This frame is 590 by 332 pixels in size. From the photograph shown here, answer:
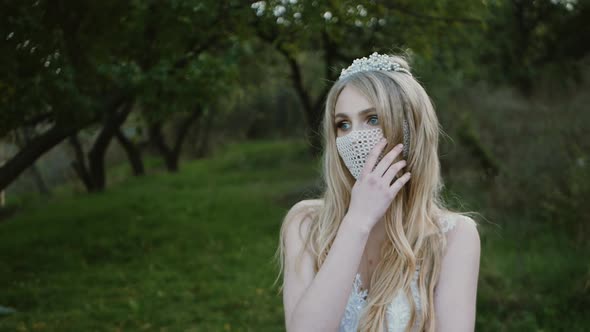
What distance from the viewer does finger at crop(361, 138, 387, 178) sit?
7.18 ft

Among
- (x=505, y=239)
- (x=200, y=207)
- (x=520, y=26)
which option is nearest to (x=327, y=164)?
(x=505, y=239)

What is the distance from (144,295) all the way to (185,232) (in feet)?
9.63

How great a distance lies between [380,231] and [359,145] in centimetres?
49

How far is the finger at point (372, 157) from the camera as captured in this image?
2189mm

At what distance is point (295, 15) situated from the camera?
5.50m

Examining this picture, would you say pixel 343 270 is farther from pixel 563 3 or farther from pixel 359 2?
pixel 563 3

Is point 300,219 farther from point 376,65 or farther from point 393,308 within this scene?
point 376,65

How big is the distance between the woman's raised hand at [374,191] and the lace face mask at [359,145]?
130mm

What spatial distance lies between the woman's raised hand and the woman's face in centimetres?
22

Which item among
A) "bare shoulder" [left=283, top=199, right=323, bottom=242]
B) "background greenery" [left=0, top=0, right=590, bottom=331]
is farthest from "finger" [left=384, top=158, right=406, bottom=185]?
"background greenery" [left=0, top=0, right=590, bottom=331]

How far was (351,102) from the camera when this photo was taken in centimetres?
238

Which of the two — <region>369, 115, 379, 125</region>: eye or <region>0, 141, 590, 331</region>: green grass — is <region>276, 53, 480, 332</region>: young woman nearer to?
<region>369, 115, 379, 125</region>: eye

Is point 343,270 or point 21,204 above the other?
point 343,270

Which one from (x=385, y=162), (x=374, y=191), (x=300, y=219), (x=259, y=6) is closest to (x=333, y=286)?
(x=374, y=191)
